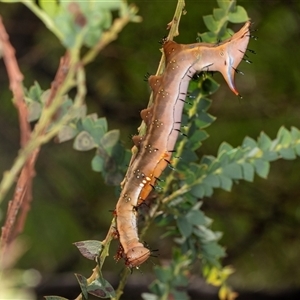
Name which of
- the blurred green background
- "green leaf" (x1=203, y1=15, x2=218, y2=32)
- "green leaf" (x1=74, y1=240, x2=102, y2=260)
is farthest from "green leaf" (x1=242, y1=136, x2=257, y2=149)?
the blurred green background

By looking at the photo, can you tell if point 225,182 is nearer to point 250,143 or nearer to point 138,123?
point 250,143

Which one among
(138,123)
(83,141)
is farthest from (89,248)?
Result: (138,123)

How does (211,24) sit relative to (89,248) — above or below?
above

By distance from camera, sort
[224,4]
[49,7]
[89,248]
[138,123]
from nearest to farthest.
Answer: [49,7] < [89,248] < [224,4] < [138,123]

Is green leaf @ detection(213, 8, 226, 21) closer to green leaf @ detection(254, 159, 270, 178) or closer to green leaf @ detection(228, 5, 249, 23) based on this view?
green leaf @ detection(228, 5, 249, 23)

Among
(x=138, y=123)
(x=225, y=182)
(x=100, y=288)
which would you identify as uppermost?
(x=138, y=123)

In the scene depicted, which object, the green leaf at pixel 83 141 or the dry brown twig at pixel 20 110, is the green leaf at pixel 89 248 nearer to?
the dry brown twig at pixel 20 110

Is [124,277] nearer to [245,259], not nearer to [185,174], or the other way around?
[185,174]
